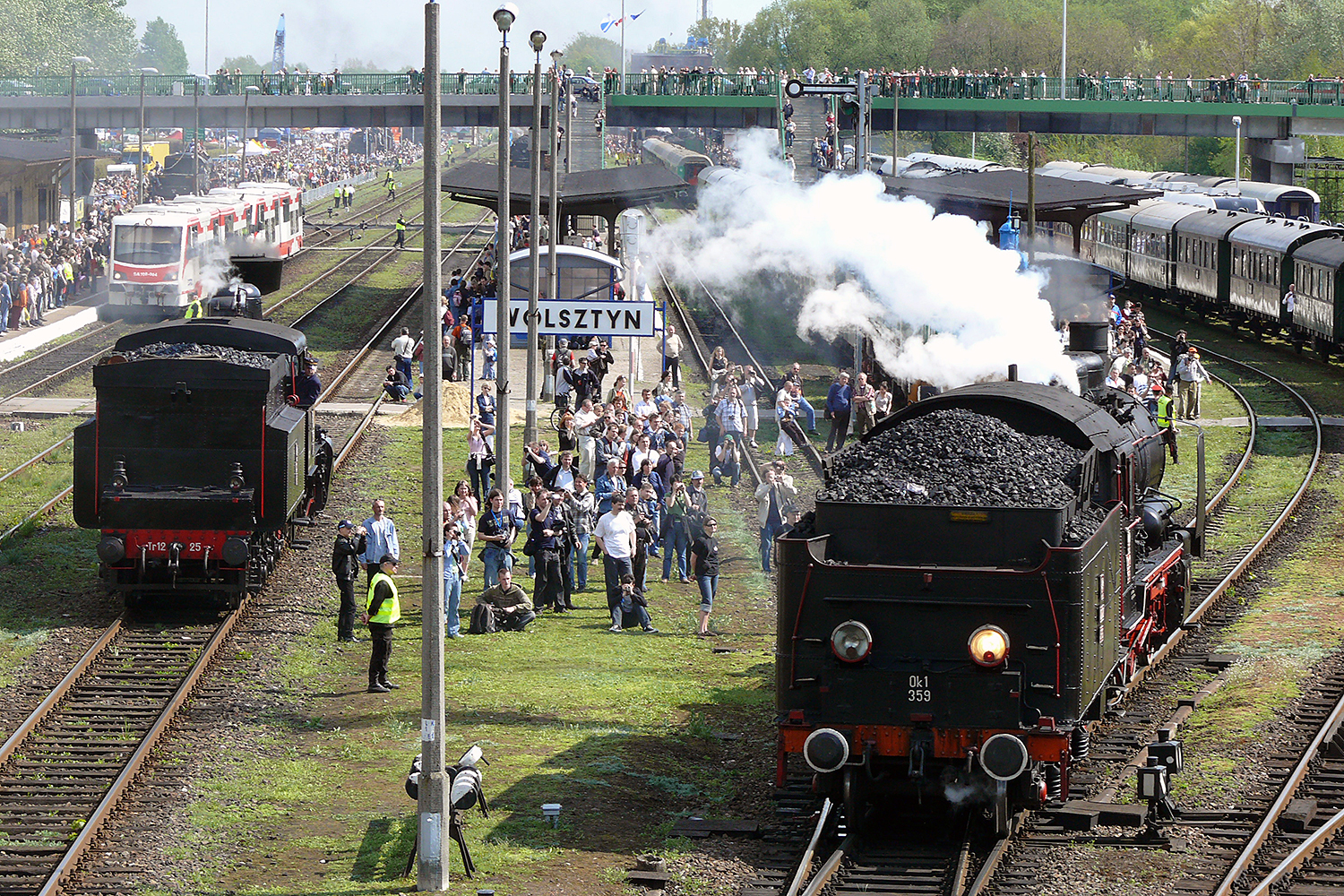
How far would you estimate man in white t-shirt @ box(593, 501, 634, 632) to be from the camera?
20.8 m

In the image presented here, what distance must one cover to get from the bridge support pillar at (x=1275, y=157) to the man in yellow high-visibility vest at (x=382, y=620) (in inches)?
2602

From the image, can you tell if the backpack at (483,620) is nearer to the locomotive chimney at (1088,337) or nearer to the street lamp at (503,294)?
the street lamp at (503,294)

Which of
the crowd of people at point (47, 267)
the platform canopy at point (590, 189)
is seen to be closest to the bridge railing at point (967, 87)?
the crowd of people at point (47, 267)

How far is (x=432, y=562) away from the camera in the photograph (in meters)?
12.9

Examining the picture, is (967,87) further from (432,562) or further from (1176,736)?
(432,562)

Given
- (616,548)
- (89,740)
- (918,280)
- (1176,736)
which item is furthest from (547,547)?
(1176,736)

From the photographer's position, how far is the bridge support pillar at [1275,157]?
250 ft

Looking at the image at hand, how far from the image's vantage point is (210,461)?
67.5 feet

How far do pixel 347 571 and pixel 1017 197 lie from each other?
24540mm

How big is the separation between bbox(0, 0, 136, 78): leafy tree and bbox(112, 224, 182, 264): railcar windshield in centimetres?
5458

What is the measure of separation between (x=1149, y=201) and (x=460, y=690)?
45105 millimetres

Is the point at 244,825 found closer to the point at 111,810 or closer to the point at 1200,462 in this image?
the point at 111,810

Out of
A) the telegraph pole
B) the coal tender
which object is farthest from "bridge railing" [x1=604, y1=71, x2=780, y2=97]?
the telegraph pole

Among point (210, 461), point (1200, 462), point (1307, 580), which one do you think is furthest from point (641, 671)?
point (1307, 580)
